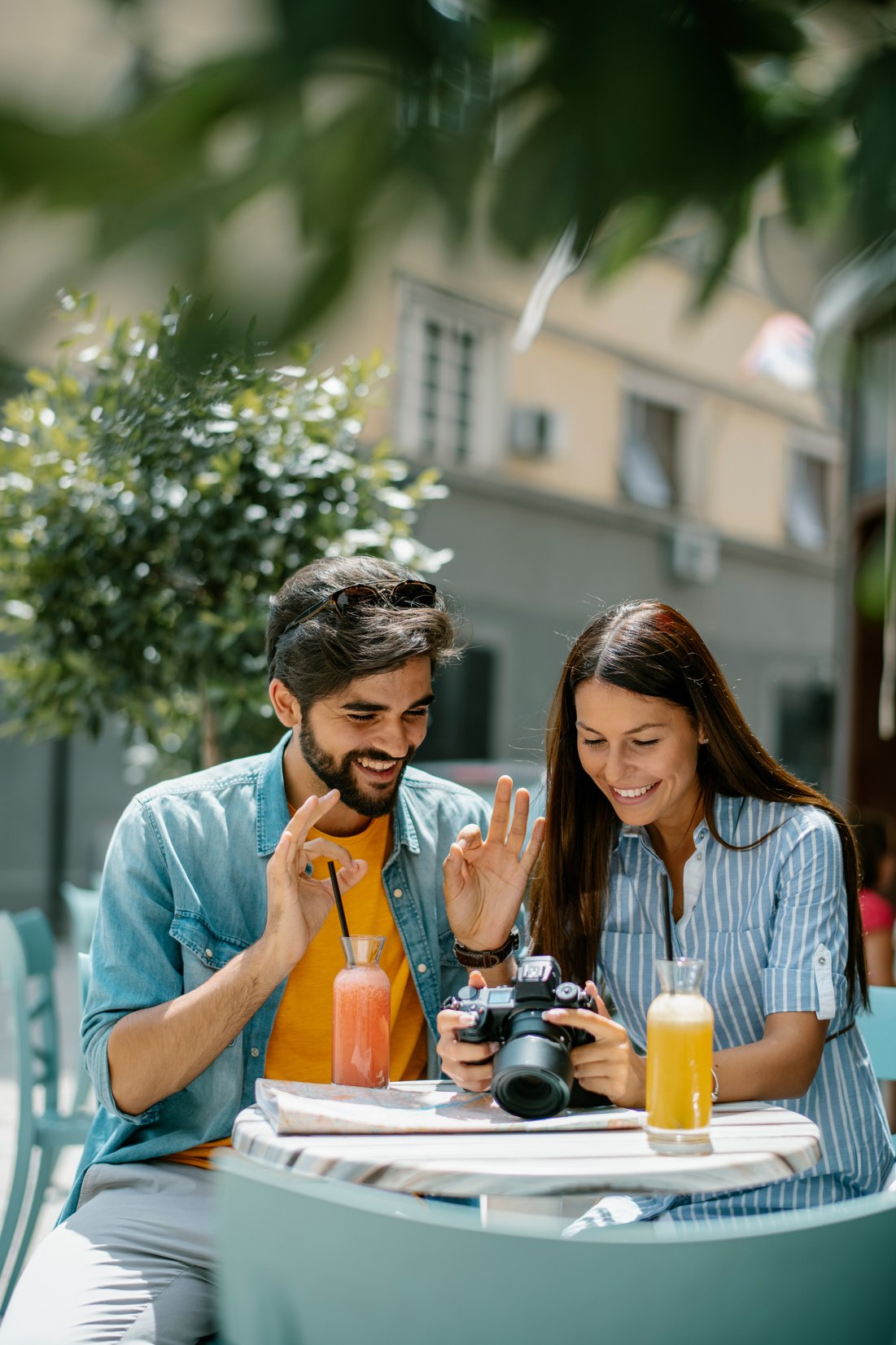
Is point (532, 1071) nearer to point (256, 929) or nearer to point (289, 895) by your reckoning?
point (289, 895)

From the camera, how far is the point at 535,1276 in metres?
1.01

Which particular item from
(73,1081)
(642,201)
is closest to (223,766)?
(642,201)

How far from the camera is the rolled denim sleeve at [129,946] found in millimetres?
1865

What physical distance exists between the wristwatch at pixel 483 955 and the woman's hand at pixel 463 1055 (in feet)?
0.88

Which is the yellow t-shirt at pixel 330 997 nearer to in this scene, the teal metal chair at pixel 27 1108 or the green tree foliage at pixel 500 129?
the teal metal chair at pixel 27 1108

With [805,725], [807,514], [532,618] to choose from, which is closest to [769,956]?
[532,618]

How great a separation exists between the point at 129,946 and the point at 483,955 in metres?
0.51

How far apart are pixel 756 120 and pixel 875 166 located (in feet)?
0.16

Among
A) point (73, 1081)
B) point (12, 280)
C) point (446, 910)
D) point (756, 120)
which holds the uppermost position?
point (756, 120)

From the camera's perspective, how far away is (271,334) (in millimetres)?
469

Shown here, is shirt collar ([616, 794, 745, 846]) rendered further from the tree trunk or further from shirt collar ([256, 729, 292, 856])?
the tree trunk

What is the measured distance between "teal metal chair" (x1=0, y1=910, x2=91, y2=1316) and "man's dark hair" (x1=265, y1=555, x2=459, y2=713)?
3.79ft

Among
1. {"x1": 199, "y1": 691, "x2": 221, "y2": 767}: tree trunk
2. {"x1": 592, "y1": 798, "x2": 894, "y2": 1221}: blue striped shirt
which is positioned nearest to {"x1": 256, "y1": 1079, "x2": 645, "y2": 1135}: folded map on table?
{"x1": 592, "y1": 798, "x2": 894, "y2": 1221}: blue striped shirt

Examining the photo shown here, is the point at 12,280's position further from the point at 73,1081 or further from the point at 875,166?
the point at 73,1081
